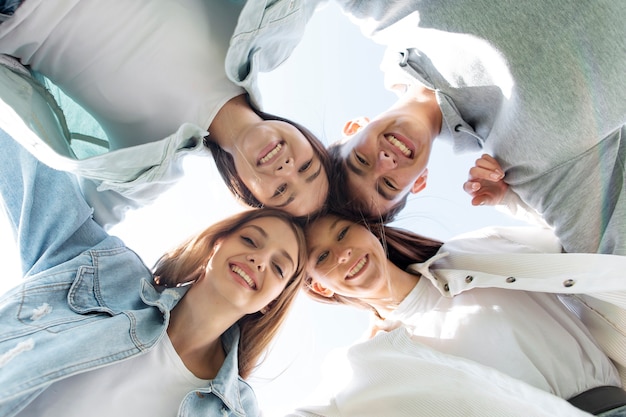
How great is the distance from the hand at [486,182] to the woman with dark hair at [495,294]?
0.11 meters

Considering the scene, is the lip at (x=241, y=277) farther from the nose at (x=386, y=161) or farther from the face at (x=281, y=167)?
the nose at (x=386, y=161)

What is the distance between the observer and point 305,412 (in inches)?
32.6

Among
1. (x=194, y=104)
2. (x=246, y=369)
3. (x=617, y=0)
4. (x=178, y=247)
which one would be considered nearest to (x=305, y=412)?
(x=246, y=369)

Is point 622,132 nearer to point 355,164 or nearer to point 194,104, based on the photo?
point 355,164

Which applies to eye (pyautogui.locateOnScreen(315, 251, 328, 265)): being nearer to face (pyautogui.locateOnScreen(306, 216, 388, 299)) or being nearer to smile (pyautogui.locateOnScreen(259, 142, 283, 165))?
face (pyautogui.locateOnScreen(306, 216, 388, 299))

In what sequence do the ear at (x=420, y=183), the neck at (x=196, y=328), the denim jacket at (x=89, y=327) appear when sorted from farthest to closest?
the ear at (x=420, y=183) < the neck at (x=196, y=328) < the denim jacket at (x=89, y=327)

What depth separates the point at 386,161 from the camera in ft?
3.18

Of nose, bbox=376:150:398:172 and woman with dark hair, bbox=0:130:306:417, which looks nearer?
woman with dark hair, bbox=0:130:306:417

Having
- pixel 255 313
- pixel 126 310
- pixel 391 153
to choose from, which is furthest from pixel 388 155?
pixel 126 310

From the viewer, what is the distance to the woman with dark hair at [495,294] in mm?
829

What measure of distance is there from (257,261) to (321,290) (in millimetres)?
232

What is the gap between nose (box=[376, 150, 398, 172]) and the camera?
3.18 feet

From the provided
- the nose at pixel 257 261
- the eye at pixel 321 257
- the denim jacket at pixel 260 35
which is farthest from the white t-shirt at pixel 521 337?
the denim jacket at pixel 260 35

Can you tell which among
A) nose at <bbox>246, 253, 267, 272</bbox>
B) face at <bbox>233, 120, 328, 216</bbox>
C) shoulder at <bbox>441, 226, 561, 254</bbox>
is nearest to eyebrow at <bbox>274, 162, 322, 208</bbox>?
face at <bbox>233, 120, 328, 216</bbox>
